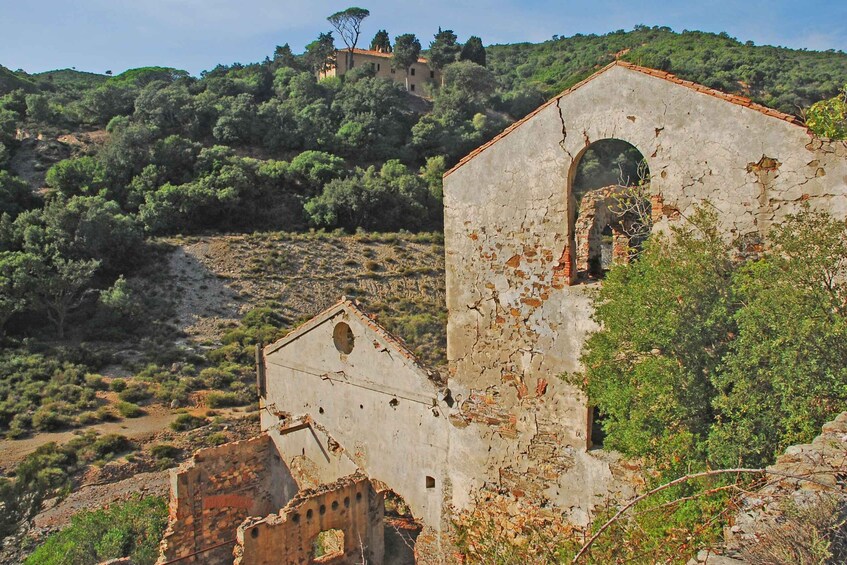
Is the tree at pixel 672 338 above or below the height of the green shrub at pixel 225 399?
above

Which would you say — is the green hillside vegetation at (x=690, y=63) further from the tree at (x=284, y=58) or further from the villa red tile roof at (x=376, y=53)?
the tree at (x=284, y=58)

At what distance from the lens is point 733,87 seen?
42.4 m

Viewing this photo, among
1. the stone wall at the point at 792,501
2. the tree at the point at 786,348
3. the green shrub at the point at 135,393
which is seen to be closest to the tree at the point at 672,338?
the tree at the point at 786,348

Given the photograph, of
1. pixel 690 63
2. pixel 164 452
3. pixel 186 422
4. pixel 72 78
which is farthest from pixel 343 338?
pixel 72 78

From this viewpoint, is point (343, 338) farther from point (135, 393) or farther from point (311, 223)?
point (311, 223)

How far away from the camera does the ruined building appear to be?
272 inches

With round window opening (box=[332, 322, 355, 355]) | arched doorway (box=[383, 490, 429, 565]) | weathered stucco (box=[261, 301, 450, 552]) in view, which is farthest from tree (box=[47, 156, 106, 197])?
arched doorway (box=[383, 490, 429, 565])

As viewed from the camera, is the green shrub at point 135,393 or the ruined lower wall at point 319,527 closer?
the ruined lower wall at point 319,527

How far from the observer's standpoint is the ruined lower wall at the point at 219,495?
36.7 feet

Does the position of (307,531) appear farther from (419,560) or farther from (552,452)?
(552,452)

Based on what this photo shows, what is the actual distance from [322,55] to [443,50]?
13767mm

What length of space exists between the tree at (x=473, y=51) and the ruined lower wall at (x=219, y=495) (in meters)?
71.0

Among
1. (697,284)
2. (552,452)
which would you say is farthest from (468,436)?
(697,284)

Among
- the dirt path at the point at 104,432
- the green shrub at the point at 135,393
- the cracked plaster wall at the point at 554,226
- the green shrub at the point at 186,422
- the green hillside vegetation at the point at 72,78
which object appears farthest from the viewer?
the green hillside vegetation at the point at 72,78
